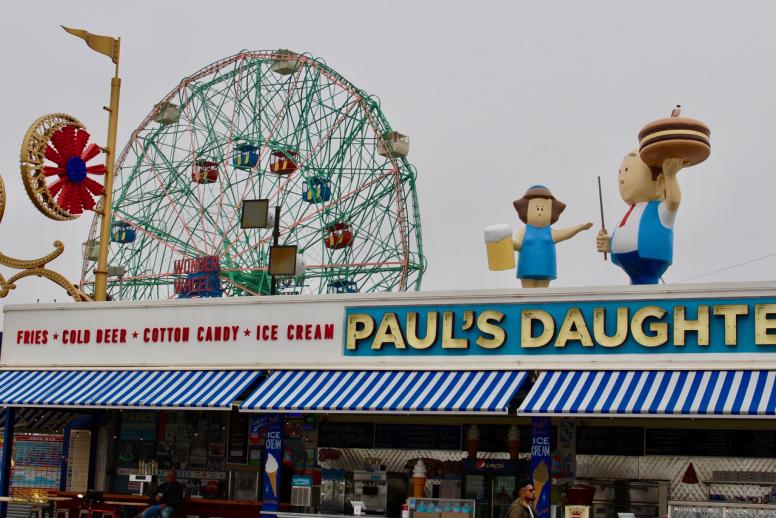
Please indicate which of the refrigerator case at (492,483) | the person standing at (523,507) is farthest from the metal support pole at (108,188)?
the person standing at (523,507)

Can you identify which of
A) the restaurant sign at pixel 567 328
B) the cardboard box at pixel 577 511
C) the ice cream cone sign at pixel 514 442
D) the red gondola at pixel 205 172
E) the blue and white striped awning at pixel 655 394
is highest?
the red gondola at pixel 205 172

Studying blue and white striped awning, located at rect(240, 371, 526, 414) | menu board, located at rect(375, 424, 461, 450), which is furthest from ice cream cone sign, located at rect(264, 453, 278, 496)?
menu board, located at rect(375, 424, 461, 450)

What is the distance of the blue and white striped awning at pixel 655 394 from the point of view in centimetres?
1644

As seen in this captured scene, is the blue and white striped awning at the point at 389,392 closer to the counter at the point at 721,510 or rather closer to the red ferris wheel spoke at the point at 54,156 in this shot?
the counter at the point at 721,510

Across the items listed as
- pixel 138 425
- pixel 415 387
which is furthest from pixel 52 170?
pixel 415 387

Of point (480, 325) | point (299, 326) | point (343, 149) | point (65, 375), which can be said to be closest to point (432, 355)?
point (480, 325)

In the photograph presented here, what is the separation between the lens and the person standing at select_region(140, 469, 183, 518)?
20.8m

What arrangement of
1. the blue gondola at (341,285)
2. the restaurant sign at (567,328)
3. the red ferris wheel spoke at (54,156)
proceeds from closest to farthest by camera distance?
the restaurant sign at (567,328) < the red ferris wheel spoke at (54,156) < the blue gondola at (341,285)

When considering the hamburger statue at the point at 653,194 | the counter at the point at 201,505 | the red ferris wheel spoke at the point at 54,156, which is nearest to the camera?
the hamburger statue at the point at 653,194

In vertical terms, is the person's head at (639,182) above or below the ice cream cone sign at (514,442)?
above

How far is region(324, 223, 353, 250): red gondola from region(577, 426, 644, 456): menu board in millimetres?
29317

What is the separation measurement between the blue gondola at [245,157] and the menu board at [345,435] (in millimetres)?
29294

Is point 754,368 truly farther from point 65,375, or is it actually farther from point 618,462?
point 65,375

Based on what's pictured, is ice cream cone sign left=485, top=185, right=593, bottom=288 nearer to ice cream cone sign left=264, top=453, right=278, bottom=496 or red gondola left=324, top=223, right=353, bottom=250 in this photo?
ice cream cone sign left=264, top=453, right=278, bottom=496
